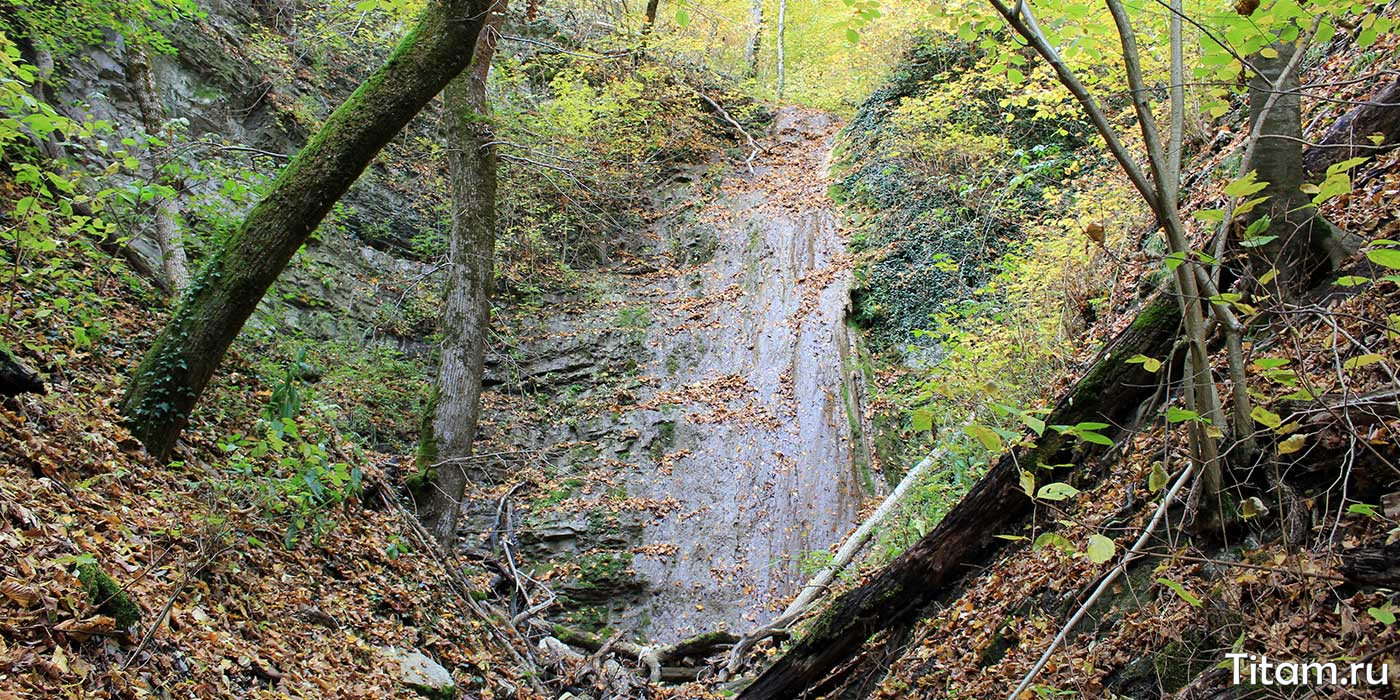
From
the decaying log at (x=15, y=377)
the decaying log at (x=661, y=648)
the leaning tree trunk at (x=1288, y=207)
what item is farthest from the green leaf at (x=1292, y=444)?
the decaying log at (x=15, y=377)

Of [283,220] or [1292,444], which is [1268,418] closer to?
[1292,444]

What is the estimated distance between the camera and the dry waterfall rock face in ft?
14.2

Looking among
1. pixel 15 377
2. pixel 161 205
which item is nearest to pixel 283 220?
pixel 15 377

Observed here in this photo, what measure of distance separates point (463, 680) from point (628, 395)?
5863 mm

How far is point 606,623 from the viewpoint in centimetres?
774

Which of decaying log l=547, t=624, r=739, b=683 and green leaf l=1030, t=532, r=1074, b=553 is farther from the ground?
green leaf l=1030, t=532, r=1074, b=553

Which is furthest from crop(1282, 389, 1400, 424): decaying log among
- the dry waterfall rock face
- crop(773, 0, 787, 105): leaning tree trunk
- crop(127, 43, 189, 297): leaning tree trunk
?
crop(773, 0, 787, 105): leaning tree trunk

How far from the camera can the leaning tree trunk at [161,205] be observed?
600cm

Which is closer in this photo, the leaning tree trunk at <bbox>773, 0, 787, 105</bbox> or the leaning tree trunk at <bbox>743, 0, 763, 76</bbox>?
the leaning tree trunk at <bbox>773, 0, 787, 105</bbox>

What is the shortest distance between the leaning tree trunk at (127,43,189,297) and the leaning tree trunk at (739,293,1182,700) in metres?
5.84

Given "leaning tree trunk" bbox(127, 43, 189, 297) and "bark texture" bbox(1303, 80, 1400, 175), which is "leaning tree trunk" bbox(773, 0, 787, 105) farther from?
"bark texture" bbox(1303, 80, 1400, 175)

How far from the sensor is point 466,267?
7.62m

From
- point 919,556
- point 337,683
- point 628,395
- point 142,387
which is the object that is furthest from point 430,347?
point 919,556

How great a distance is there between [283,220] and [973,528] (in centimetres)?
471
